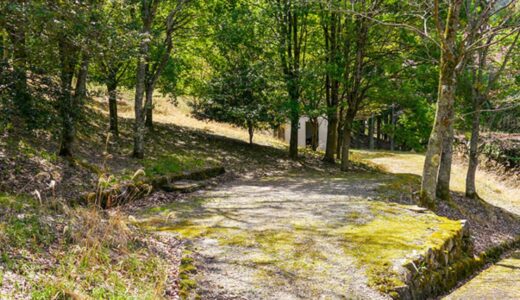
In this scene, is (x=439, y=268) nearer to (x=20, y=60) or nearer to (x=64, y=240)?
(x=64, y=240)

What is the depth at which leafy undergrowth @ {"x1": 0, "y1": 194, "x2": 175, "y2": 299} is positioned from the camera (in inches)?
136

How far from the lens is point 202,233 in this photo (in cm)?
629

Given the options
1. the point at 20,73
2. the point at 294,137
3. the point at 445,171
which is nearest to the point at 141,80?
the point at 20,73

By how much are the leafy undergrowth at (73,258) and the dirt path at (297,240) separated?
61 centimetres

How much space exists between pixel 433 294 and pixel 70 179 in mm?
6987

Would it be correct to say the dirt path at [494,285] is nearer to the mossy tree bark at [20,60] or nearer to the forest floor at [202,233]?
the forest floor at [202,233]

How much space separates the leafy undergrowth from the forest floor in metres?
0.01

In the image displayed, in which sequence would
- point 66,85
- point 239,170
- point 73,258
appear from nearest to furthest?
point 73,258 < point 66,85 < point 239,170

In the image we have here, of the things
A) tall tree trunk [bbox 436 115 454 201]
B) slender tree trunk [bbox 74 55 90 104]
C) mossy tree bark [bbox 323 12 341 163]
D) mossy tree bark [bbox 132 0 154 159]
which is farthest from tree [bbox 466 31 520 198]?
slender tree trunk [bbox 74 55 90 104]

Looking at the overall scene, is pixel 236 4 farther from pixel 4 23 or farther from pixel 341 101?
pixel 4 23

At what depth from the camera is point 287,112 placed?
15.8 metres

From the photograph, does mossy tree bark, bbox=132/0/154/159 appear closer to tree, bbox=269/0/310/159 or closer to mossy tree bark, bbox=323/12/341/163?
tree, bbox=269/0/310/159

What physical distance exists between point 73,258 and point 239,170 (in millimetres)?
10779

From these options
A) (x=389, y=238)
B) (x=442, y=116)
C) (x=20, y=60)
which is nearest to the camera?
(x=389, y=238)
